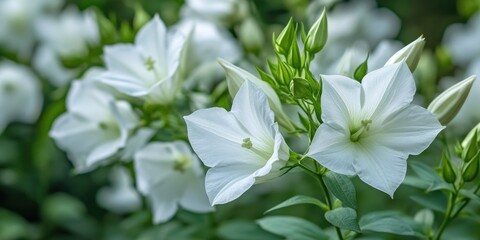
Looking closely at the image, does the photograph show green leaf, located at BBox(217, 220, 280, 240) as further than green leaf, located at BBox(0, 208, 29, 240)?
No

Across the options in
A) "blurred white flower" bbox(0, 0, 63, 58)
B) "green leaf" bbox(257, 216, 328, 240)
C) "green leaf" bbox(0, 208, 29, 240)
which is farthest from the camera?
"blurred white flower" bbox(0, 0, 63, 58)

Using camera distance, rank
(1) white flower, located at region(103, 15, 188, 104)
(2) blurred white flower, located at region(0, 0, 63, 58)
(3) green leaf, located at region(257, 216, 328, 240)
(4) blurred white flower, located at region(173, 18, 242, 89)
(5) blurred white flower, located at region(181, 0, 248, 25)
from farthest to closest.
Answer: (2) blurred white flower, located at region(0, 0, 63, 58)
(5) blurred white flower, located at region(181, 0, 248, 25)
(4) blurred white flower, located at region(173, 18, 242, 89)
(1) white flower, located at region(103, 15, 188, 104)
(3) green leaf, located at region(257, 216, 328, 240)

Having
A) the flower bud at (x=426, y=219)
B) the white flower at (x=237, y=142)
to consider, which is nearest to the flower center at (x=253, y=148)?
the white flower at (x=237, y=142)

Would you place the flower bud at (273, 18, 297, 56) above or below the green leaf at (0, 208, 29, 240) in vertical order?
above

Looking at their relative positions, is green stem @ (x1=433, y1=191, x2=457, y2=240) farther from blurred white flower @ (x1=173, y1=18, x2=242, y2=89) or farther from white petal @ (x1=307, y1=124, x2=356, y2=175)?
blurred white flower @ (x1=173, y1=18, x2=242, y2=89)

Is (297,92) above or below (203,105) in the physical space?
above

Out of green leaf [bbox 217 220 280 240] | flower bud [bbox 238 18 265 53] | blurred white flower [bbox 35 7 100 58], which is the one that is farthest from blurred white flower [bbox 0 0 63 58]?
green leaf [bbox 217 220 280 240]

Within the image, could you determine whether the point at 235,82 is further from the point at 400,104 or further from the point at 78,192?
the point at 78,192

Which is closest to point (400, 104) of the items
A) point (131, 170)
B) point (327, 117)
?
point (327, 117)
